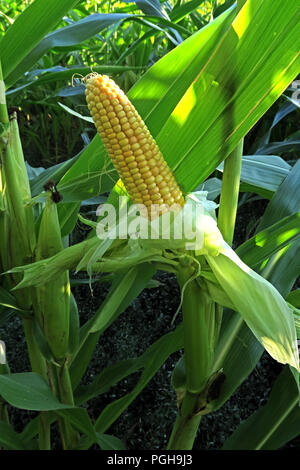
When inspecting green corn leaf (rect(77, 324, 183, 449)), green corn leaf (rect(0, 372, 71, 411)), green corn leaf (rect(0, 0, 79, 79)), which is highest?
green corn leaf (rect(0, 0, 79, 79))

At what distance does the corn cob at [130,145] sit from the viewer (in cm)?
52

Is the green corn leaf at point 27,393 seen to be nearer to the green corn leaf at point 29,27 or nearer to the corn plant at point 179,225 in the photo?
the corn plant at point 179,225

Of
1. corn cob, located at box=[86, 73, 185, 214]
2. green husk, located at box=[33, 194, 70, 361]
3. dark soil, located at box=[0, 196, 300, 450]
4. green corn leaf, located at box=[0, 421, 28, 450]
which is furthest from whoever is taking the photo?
dark soil, located at box=[0, 196, 300, 450]

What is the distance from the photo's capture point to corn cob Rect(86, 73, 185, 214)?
0.52 metres

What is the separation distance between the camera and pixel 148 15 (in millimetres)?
1067

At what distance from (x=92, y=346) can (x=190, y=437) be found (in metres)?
0.25

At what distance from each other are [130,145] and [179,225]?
0.10 meters

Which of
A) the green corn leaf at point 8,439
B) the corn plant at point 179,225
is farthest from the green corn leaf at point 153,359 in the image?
the green corn leaf at point 8,439

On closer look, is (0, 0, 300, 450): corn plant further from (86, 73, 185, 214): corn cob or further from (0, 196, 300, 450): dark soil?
(0, 196, 300, 450): dark soil

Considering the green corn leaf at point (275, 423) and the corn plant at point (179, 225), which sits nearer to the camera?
the corn plant at point (179, 225)

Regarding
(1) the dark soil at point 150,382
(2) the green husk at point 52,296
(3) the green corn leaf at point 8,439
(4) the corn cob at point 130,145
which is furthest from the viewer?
(1) the dark soil at point 150,382

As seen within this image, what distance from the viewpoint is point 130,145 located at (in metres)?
0.53

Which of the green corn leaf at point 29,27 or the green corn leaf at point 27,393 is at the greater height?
the green corn leaf at point 29,27

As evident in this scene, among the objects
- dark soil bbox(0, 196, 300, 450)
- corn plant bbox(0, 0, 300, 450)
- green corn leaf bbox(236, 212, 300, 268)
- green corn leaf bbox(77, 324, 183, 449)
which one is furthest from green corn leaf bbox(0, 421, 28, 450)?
green corn leaf bbox(236, 212, 300, 268)
